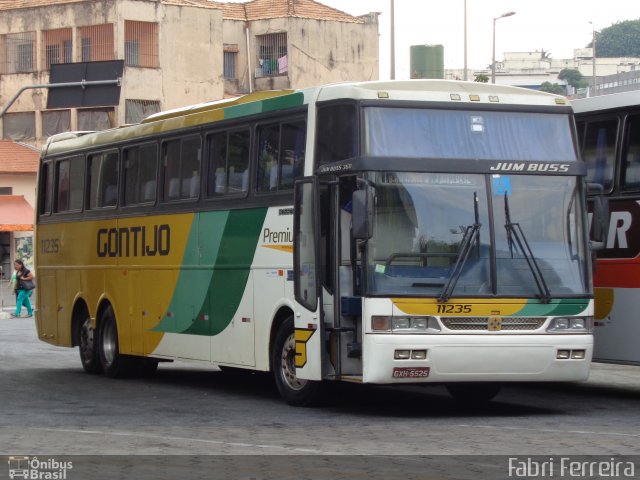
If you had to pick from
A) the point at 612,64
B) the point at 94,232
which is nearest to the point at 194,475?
the point at 94,232

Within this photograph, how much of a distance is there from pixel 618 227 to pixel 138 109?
54725 mm

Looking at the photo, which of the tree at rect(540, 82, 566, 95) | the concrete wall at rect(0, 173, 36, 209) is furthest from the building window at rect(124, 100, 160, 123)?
the tree at rect(540, 82, 566, 95)

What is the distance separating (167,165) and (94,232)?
108 inches

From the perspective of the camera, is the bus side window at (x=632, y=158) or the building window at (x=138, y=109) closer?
the bus side window at (x=632, y=158)

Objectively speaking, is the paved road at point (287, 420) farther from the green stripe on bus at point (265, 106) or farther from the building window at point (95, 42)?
the building window at point (95, 42)

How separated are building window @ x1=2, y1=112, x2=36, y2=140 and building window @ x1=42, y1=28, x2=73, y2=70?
260cm

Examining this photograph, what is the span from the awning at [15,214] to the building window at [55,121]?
3.87 metres

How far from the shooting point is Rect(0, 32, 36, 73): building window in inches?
2864

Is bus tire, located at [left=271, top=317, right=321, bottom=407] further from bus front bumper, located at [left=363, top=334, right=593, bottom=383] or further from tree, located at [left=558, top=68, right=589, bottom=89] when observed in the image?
tree, located at [left=558, top=68, right=589, bottom=89]

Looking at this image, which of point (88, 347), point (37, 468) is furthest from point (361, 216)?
point (88, 347)

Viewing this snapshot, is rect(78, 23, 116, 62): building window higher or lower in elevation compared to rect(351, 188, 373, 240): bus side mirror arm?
higher

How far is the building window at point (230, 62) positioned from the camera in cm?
8019

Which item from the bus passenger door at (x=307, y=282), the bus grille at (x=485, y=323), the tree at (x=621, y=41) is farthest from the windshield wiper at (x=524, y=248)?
the tree at (x=621, y=41)

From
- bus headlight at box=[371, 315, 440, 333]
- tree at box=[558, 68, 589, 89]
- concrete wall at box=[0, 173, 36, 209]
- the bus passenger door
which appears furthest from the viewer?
tree at box=[558, 68, 589, 89]
